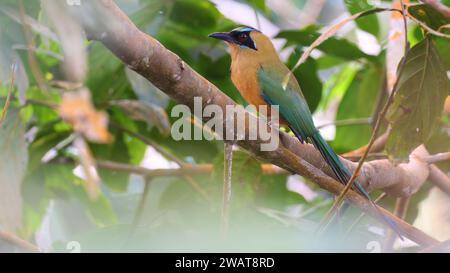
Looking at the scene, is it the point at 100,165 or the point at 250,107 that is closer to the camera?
the point at 250,107

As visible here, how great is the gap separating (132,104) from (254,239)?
51 centimetres

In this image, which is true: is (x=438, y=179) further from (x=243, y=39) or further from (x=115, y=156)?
(x=115, y=156)

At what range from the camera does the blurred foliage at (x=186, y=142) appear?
3.51ft

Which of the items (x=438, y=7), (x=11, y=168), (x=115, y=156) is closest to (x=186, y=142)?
(x=115, y=156)

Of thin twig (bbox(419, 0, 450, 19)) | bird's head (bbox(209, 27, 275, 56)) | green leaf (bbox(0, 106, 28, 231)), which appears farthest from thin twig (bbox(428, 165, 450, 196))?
green leaf (bbox(0, 106, 28, 231))

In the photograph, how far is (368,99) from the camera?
1.83m

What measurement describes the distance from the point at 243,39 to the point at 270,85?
172 millimetres

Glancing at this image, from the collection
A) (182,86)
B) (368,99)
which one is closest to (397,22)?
(368,99)

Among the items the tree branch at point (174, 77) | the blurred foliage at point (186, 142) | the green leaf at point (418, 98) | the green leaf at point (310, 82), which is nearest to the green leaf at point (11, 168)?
the blurred foliage at point (186, 142)

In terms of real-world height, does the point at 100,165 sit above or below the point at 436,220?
above

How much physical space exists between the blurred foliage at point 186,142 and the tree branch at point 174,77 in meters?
0.11

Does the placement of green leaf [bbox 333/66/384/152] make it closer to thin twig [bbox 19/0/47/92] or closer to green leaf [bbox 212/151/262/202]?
green leaf [bbox 212/151/262/202]

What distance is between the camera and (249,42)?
1.44 metres

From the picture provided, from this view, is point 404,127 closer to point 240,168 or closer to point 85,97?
point 240,168
